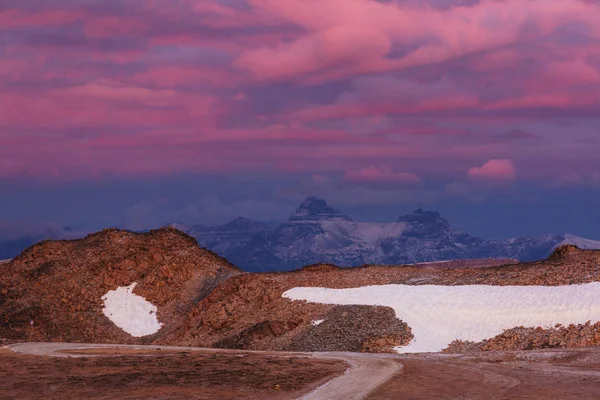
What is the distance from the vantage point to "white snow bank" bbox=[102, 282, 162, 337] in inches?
2899

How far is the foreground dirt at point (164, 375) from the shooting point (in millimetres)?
32250

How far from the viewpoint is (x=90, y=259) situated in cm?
8525

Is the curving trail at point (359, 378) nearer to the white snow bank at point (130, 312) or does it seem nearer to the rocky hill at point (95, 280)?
the white snow bank at point (130, 312)

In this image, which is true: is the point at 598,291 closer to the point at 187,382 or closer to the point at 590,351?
the point at 590,351

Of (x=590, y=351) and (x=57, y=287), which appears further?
(x=57, y=287)

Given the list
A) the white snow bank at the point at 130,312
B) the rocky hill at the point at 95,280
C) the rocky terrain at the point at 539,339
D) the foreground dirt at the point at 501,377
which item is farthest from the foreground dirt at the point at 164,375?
the white snow bank at the point at 130,312

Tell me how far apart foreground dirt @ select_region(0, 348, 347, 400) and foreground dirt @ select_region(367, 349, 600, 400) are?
13.2ft

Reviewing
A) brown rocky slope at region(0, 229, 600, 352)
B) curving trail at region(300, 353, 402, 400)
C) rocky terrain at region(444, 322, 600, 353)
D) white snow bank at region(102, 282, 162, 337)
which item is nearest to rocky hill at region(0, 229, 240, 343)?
brown rocky slope at region(0, 229, 600, 352)

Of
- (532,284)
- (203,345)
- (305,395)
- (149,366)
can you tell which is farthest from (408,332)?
(305,395)

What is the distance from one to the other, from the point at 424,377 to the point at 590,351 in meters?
13.8

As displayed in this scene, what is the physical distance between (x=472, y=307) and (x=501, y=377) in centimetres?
2392

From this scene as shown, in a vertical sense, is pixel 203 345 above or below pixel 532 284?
below

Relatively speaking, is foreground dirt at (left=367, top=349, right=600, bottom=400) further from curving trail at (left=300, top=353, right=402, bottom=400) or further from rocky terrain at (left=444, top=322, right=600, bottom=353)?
rocky terrain at (left=444, top=322, right=600, bottom=353)

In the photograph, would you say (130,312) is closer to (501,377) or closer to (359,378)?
(359,378)
